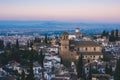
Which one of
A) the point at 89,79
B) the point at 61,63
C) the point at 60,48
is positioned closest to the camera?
the point at 89,79

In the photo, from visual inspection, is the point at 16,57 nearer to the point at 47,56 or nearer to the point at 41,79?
the point at 47,56

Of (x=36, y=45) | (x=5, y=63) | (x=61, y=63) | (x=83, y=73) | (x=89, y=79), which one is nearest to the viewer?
(x=89, y=79)

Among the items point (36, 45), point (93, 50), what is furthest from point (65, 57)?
point (36, 45)

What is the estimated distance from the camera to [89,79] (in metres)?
28.8

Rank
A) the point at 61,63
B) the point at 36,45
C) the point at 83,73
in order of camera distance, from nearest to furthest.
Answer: the point at 83,73, the point at 61,63, the point at 36,45

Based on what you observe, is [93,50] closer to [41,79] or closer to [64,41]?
[64,41]

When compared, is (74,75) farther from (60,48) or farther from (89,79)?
(60,48)

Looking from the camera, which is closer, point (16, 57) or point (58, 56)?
point (16, 57)

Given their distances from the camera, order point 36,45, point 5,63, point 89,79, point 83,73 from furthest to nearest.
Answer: point 36,45 < point 5,63 < point 83,73 < point 89,79

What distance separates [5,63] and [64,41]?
8687 mm

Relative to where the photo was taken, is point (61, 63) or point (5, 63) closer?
point (5, 63)

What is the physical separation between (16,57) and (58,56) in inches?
231

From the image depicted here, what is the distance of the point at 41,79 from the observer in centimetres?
3042

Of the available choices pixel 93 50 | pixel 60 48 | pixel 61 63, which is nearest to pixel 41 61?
pixel 61 63
